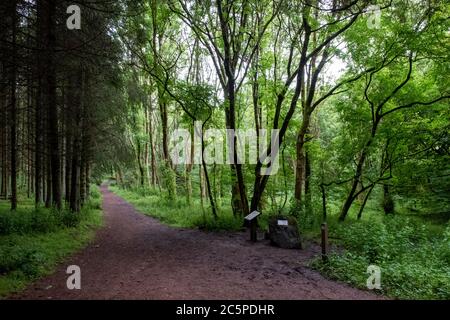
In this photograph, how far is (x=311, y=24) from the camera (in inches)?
418

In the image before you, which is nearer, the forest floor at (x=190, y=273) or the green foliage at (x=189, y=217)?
the forest floor at (x=190, y=273)

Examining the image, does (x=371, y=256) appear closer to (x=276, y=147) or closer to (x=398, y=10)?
(x=276, y=147)

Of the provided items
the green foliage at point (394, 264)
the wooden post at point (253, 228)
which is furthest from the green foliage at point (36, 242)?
the green foliage at point (394, 264)

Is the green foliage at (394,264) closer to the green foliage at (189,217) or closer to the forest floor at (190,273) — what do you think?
the forest floor at (190,273)

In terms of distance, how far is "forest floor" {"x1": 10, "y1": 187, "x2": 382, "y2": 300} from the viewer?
533 cm

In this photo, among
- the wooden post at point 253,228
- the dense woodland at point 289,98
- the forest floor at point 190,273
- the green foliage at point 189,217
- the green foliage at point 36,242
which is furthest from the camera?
the green foliage at point 189,217

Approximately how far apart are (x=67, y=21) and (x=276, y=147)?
7.66 metres

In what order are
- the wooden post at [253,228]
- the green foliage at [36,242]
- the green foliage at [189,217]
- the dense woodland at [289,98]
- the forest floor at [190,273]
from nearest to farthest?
the forest floor at [190,273]
the green foliage at [36,242]
the wooden post at [253,228]
the dense woodland at [289,98]
the green foliage at [189,217]

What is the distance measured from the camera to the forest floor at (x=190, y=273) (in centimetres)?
533

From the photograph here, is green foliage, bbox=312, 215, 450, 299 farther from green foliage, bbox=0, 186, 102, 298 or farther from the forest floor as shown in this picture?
green foliage, bbox=0, 186, 102, 298

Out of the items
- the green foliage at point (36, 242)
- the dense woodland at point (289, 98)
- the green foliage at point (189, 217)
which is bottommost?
the green foliage at point (189, 217)

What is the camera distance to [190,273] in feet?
21.4

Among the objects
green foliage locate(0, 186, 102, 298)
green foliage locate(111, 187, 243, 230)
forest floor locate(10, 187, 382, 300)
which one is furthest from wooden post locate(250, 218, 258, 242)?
green foliage locate(0, 186, 102, 298)
